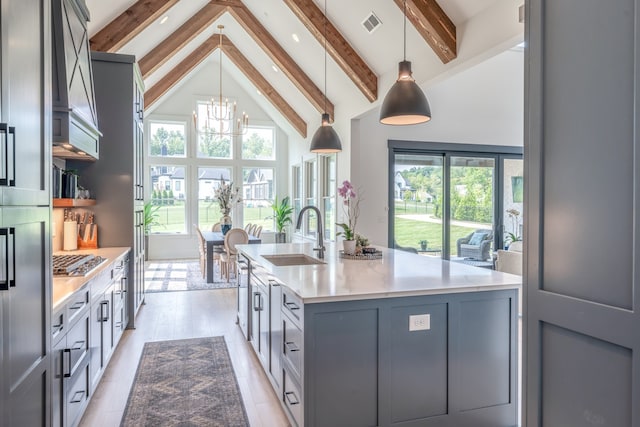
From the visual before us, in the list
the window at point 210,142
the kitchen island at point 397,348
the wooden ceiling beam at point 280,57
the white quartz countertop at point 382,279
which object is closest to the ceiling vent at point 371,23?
the wooden ceiling beam at point 280,57

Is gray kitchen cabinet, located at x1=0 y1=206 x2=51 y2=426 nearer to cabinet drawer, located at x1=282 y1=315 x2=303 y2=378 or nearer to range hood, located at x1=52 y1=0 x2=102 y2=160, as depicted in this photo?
cabinet drawer, located at x1=282 y1=315 x2=303 y2=378

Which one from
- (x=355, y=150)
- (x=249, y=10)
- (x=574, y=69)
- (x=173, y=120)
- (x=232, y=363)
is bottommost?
(x=232, y=363)

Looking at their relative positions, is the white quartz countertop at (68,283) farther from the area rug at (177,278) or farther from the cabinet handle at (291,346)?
the area rug at (177,278)

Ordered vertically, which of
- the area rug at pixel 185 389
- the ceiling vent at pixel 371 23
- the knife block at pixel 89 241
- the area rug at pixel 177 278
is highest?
the ceiling vent at pixel 371 23

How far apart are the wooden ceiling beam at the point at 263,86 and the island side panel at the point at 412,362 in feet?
23.8

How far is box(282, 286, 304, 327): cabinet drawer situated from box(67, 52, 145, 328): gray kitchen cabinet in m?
2.75

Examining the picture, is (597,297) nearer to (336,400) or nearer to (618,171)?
(618,171)

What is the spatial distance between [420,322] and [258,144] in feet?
30.3

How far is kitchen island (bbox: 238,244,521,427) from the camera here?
207 centimetres

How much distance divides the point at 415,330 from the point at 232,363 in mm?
1911

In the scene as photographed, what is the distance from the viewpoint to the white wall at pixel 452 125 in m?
6.68

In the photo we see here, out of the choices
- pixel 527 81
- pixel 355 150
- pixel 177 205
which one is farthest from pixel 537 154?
pixel 177 205

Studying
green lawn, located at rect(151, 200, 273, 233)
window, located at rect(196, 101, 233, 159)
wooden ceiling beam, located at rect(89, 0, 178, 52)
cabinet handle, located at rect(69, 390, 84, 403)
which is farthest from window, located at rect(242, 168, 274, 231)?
cabinet handle, located at rect(69, 390, 84, 403)

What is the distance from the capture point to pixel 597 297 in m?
1.16
